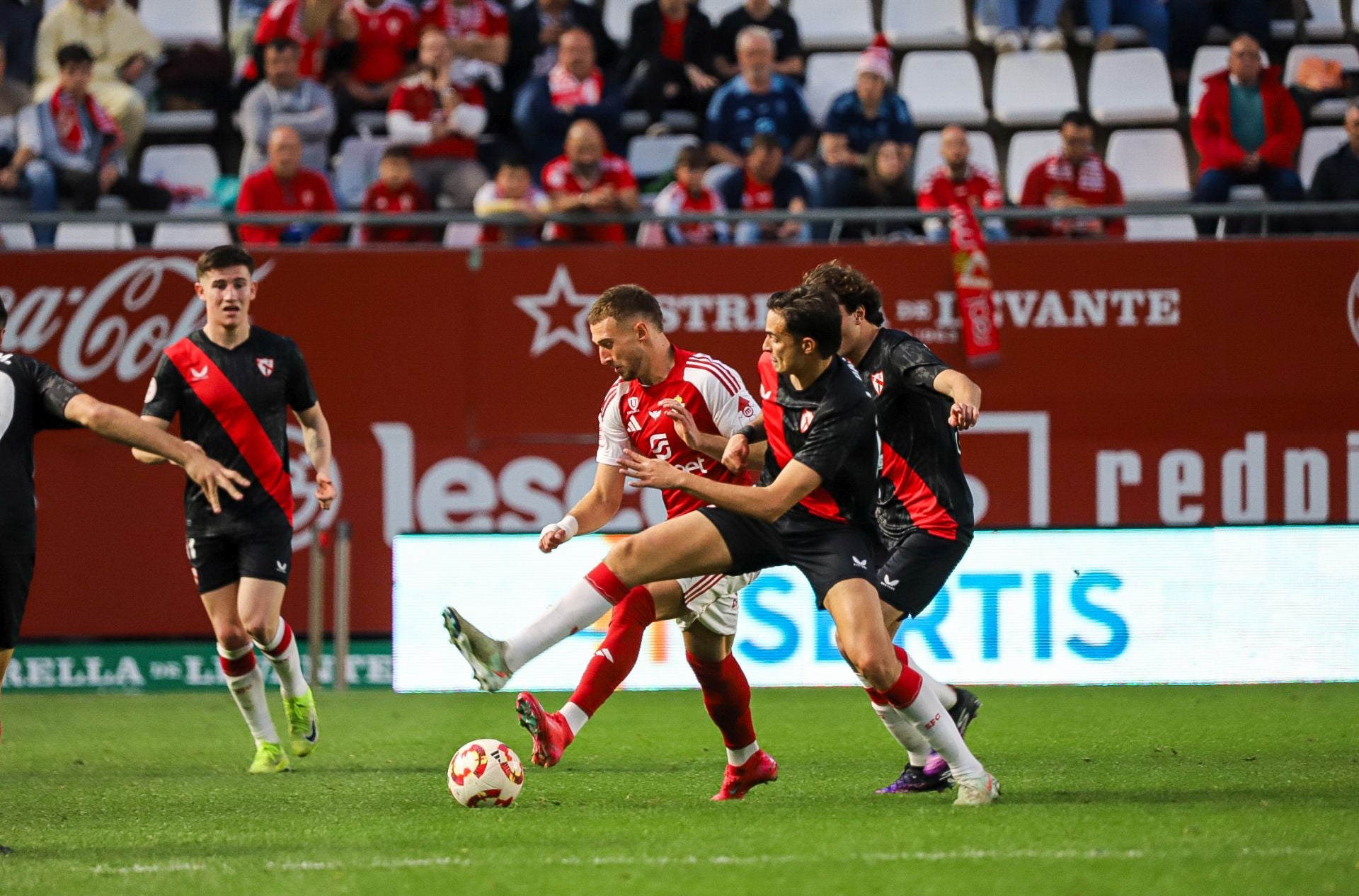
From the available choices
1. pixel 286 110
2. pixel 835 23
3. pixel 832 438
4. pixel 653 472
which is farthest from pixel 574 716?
pixel 835 23

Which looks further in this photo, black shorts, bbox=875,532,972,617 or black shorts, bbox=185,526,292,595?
black shorts, bbox=185,526,292,595

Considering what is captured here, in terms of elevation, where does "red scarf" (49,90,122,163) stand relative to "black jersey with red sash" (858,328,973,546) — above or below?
above

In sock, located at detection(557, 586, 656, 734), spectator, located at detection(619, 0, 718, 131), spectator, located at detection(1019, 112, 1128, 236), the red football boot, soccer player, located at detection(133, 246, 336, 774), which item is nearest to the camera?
sock, located at detection(557, 586, 656, 734)

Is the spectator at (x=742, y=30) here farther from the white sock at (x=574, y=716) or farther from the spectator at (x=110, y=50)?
the white sock at (x=574, y=716)

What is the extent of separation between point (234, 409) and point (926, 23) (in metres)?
9.72

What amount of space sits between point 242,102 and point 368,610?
14.4 feet

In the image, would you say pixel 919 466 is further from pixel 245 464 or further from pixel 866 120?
pixel 866 120

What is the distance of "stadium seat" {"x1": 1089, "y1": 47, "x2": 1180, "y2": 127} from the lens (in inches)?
607

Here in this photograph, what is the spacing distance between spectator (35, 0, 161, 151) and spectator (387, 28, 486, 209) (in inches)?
88.9

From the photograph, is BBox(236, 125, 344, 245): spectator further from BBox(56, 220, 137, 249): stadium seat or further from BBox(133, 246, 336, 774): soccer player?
BBox(133, 246, 336, 774): soccer player

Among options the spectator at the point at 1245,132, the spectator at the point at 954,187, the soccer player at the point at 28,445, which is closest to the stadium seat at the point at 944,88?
the spectator at the point at 954,187

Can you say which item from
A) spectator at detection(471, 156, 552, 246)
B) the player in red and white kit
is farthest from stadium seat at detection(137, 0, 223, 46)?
the player in red and white kit

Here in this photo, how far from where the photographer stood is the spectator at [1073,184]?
13.6m

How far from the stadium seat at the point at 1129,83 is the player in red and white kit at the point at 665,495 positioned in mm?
9501
